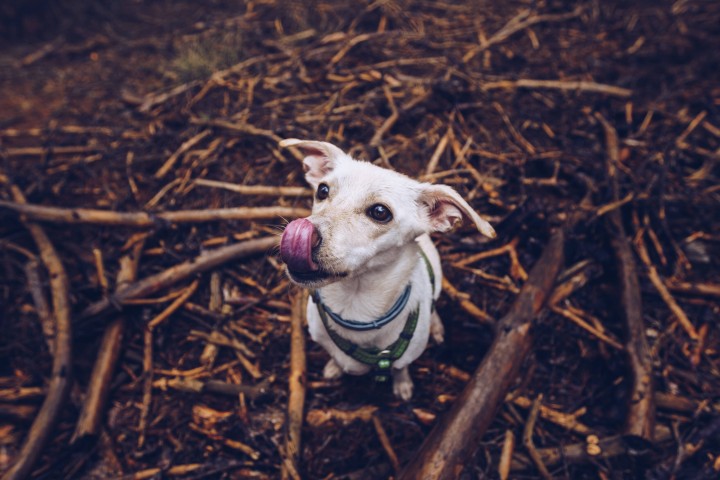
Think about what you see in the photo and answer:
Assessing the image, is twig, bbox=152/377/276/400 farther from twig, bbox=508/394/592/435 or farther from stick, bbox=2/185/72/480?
twig, bbox=508/394/592/435

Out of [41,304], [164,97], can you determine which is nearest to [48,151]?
[164,97]

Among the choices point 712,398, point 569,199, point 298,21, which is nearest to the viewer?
point 712,398

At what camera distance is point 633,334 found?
124 inches

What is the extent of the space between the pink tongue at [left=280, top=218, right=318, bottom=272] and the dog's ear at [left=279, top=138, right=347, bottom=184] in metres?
0.80

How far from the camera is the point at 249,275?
12.4ft

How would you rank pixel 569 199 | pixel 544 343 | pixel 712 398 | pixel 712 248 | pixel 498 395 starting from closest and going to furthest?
1. pixel 498 395
2. pixel 712 398
3. pixel 544 343
4. pixel 712 248
5. pixel 569 199

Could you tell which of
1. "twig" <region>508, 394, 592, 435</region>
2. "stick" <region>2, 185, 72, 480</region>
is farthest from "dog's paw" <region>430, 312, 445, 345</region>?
"stick" <region>2, 185, 72, 480</region>

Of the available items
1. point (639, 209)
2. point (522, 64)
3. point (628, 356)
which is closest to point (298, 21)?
point (522, 64)

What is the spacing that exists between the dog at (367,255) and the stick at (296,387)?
13.4 inches

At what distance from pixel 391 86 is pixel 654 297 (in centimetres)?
355

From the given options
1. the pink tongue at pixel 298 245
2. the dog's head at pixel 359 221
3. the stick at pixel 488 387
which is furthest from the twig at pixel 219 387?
the pink tongue at pixel 298 245

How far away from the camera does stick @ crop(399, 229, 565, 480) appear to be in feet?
8.04

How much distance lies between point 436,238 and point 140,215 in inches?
111

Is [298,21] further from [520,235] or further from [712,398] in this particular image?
[712,398]
